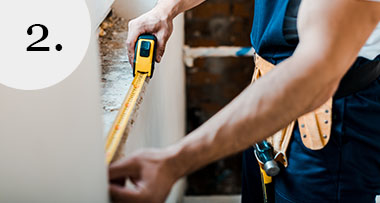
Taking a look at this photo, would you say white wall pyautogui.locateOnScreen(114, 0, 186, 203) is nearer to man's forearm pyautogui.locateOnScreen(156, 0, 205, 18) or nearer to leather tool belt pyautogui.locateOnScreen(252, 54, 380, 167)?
man's forearm pyautogui.locateOnScreen(156, 0, 205, 18)

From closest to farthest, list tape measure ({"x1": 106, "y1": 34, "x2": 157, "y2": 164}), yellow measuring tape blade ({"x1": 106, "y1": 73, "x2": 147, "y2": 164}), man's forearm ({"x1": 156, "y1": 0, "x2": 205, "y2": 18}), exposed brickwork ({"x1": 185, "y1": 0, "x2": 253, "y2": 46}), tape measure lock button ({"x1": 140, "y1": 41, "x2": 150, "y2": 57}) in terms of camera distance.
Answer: yellow measuring tape blade ({"x1": 106, "y1": 73, "x2": 147, "y2": 164}) < tape measure ({"x1": 106, "y1": 34, "x2": 157, "y2": 164}) < tape measure lock button ({"x1": 140, "y1": 41, "x2": 150, "y2": 57}) < man's forearm ({"x1": 156, "y1": 0, "x2": 205, "y2": 18}) < exposed brickwork ({"x1": 185, "y1": 0, "x2": 253, "y2": 46})

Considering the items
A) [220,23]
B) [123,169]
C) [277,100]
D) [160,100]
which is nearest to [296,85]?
[277,100]

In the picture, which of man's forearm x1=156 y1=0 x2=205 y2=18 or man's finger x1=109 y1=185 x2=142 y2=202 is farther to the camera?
man's forearm x1=156 y1=0 x2=205 y2=18

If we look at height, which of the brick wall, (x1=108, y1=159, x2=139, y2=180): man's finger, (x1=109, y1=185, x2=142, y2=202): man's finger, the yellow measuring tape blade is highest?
the yellow measuring tape blade

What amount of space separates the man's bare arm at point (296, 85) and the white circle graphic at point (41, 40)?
22 centimetres

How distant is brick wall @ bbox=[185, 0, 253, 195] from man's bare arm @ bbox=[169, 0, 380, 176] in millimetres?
1776

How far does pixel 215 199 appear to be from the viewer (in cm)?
225

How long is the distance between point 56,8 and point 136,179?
30 cm

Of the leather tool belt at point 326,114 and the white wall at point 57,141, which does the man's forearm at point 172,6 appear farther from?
the white wall at point 57,141

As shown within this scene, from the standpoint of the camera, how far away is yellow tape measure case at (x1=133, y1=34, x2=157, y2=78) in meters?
1.08

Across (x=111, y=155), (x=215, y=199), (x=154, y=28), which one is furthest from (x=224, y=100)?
(x=111, y=155)

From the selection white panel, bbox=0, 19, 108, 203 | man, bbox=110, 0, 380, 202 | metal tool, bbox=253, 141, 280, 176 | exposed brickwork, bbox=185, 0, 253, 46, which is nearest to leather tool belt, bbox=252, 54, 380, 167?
metal tool, bbox=253, 141, 280, 176

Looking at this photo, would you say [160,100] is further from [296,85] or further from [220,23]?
[220,23]

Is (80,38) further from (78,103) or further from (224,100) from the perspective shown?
(224,100)
